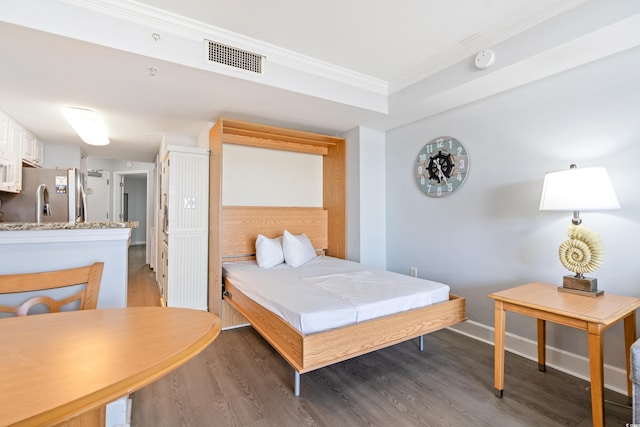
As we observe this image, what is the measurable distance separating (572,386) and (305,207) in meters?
3.08

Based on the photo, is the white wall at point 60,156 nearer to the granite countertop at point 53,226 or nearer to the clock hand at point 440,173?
the granite countertop at point 53,226

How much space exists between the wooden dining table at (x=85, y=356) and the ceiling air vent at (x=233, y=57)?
6.39 feet

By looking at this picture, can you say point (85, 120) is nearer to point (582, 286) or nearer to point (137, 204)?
point (582, 286)

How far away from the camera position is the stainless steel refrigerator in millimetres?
3311

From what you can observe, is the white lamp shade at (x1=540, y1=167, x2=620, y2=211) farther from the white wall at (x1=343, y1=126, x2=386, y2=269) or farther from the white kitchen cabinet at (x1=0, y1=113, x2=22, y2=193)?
the white kitchen cabinet at (x1=0, y1=113, x2=22, y2=193)

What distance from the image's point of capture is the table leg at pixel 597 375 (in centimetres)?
149

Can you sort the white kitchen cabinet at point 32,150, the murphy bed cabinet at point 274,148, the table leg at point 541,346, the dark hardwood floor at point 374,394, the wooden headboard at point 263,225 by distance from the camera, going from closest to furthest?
the dark hardwood floor at point 374,394, the table leg at point 541,346, the murphy bed cabinet at point 274,148, the wooden headboard at point 263,225, the white kitchen cabinet at point 32,150

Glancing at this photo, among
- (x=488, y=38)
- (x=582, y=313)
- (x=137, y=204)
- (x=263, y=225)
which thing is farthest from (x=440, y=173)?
(x=137, y=204)

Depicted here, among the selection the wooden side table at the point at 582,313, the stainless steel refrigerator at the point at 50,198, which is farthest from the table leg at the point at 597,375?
the stainless steel refrigerator at the point at 50,198

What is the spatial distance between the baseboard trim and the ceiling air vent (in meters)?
3.06

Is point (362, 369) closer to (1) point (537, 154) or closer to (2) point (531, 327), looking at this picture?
(2) point (531, 327)

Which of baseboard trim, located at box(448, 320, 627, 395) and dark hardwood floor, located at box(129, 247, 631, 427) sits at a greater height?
baseboard trim, located at box(448, 320, 627, 395)

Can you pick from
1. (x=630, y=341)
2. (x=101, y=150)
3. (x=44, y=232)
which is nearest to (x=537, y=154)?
(x=630, y=341)

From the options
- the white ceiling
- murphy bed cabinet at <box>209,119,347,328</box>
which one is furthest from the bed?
the white ceiling
